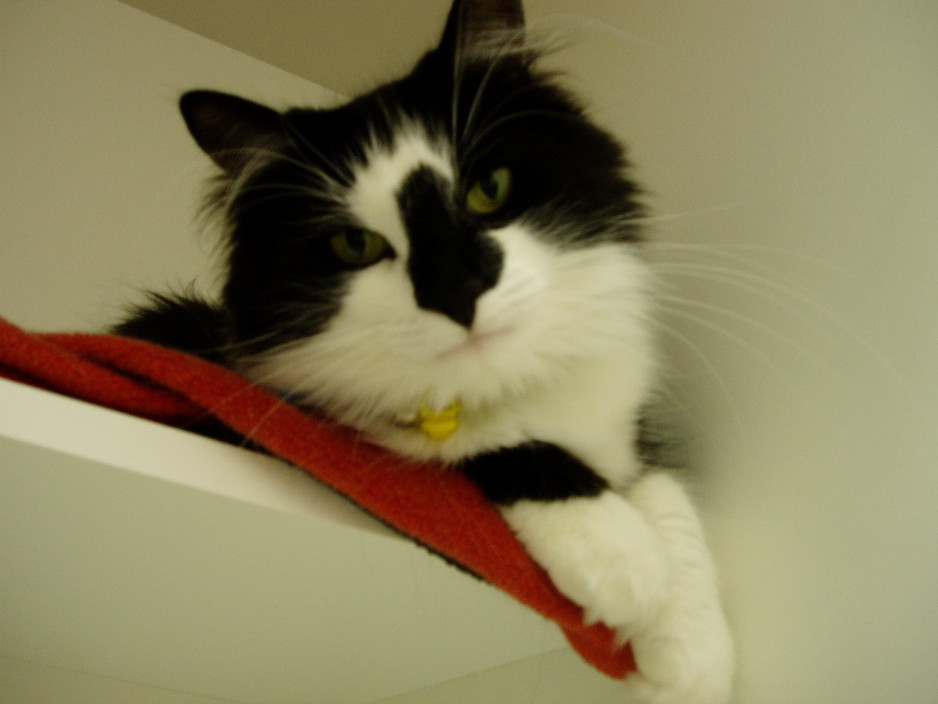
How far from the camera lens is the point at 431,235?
0.59 metres

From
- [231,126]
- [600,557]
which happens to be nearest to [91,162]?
[231,126]

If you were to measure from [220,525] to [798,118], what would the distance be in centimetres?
76

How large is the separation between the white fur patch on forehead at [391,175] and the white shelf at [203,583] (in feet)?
0.90

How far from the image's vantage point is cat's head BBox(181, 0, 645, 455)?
58 centimetres

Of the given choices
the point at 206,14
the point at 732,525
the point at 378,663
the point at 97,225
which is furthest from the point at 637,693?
the point at 206,14

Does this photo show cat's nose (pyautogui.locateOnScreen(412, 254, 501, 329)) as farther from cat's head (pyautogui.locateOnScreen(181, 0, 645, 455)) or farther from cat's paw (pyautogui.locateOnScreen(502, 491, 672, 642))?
cat's paw (pyautogui.locateOnScreen(502, 491, 672, 642))

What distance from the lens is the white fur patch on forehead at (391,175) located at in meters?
0.63

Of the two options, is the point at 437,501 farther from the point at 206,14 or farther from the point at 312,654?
the point at 206,14

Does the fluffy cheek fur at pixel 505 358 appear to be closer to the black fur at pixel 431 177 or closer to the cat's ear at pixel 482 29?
the black fur at pixel 431 177

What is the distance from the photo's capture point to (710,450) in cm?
82

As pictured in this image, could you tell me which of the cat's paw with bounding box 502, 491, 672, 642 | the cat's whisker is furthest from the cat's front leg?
the cat's whisker

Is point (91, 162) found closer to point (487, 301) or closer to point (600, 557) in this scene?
point (487, 301)

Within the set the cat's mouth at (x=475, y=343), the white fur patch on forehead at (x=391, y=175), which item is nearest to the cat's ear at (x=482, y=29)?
the white fur patch on forehead at (x=391, y=175)

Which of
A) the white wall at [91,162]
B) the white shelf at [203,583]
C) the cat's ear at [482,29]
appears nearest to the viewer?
the white shelf at [203,583]
